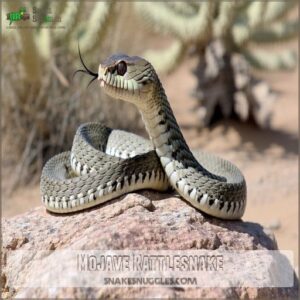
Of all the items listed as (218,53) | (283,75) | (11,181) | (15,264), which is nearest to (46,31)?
(11,181)

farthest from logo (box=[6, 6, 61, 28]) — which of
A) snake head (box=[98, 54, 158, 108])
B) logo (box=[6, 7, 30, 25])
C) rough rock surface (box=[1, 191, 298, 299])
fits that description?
snake head (box=[98, 54, 158, 108])

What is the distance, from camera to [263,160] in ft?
34.7

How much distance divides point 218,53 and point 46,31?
3.35 m

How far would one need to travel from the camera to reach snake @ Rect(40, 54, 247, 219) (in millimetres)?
4129

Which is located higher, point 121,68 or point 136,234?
point 121,68

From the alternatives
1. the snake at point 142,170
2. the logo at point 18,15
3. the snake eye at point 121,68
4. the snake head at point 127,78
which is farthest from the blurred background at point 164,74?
the snake eye at point 121,68

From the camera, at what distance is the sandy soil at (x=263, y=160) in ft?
28.5

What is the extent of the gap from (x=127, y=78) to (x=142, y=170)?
1.90ft

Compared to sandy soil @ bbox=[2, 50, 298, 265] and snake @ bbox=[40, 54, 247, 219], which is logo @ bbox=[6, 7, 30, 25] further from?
snake @ bbox=[40, 54, 247, 219]

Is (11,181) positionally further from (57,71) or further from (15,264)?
(15,264)

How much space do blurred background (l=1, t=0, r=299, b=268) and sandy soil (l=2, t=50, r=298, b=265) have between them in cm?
2

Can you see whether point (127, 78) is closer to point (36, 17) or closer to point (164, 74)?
point (36, 17)

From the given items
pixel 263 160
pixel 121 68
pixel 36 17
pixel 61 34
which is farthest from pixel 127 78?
pixel 263 160

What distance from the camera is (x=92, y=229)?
144 inches
